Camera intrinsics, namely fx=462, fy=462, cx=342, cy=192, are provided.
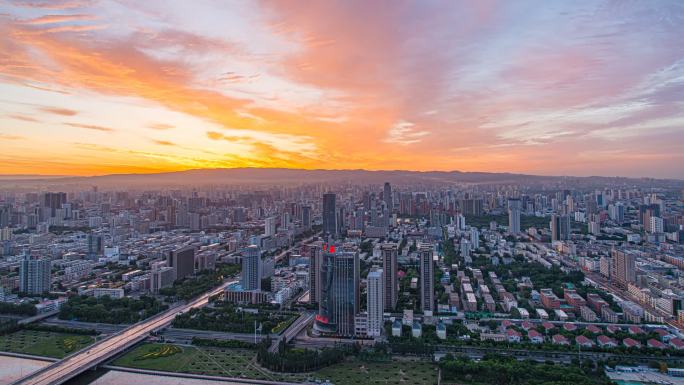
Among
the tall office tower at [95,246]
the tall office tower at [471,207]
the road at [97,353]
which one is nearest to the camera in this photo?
the road at [97,353]

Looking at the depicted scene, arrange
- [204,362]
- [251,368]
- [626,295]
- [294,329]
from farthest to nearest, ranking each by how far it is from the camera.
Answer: [626,295]
[294,329]
[204,362]
[251,368]

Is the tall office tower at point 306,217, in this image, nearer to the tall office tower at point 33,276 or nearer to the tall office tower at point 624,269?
the tall office tower at point 33,276

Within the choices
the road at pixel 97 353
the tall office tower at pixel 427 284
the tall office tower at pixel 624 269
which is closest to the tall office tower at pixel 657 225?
the tall office tower at pixel 624 269

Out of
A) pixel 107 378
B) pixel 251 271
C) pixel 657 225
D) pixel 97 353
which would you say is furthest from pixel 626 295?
pixel 97 353

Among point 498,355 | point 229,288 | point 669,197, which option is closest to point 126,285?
point 229,288

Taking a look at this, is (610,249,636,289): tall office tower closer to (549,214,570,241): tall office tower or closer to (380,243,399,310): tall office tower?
(549,214,570,241): tall office tower

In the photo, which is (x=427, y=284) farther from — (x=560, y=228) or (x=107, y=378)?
(x=560, y=228)

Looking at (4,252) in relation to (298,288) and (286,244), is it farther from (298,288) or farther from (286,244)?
(298,288)
